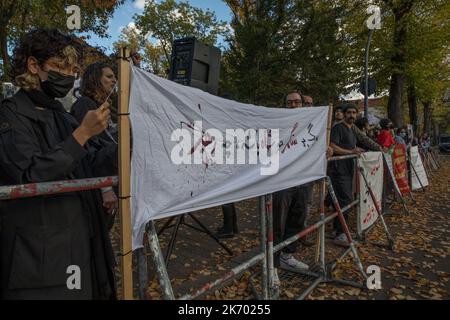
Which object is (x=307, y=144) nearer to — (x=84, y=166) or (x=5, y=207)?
(x=84, y=166)

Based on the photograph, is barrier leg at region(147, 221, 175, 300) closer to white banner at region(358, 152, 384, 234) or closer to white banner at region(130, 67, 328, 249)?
white banner at region(130, 67, 328, 249)

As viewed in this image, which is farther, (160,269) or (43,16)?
(43,16)

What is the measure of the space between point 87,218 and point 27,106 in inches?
24.0

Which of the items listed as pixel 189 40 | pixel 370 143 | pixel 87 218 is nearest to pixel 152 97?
pixel 87 218

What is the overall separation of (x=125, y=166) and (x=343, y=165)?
4.14 meters

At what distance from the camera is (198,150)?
2.04 metres

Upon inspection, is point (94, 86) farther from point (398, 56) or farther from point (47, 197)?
point (398, 56)

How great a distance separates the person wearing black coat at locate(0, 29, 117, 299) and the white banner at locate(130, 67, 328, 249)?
24 centimetres

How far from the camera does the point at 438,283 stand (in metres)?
3.59

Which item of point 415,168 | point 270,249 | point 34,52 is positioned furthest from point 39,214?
point 415,168

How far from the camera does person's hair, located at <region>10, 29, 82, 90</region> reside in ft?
4.82

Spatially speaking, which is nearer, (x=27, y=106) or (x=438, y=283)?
(x=27, y=106)

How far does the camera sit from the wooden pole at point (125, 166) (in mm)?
1479

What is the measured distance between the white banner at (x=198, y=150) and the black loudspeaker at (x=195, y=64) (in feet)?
5.95
